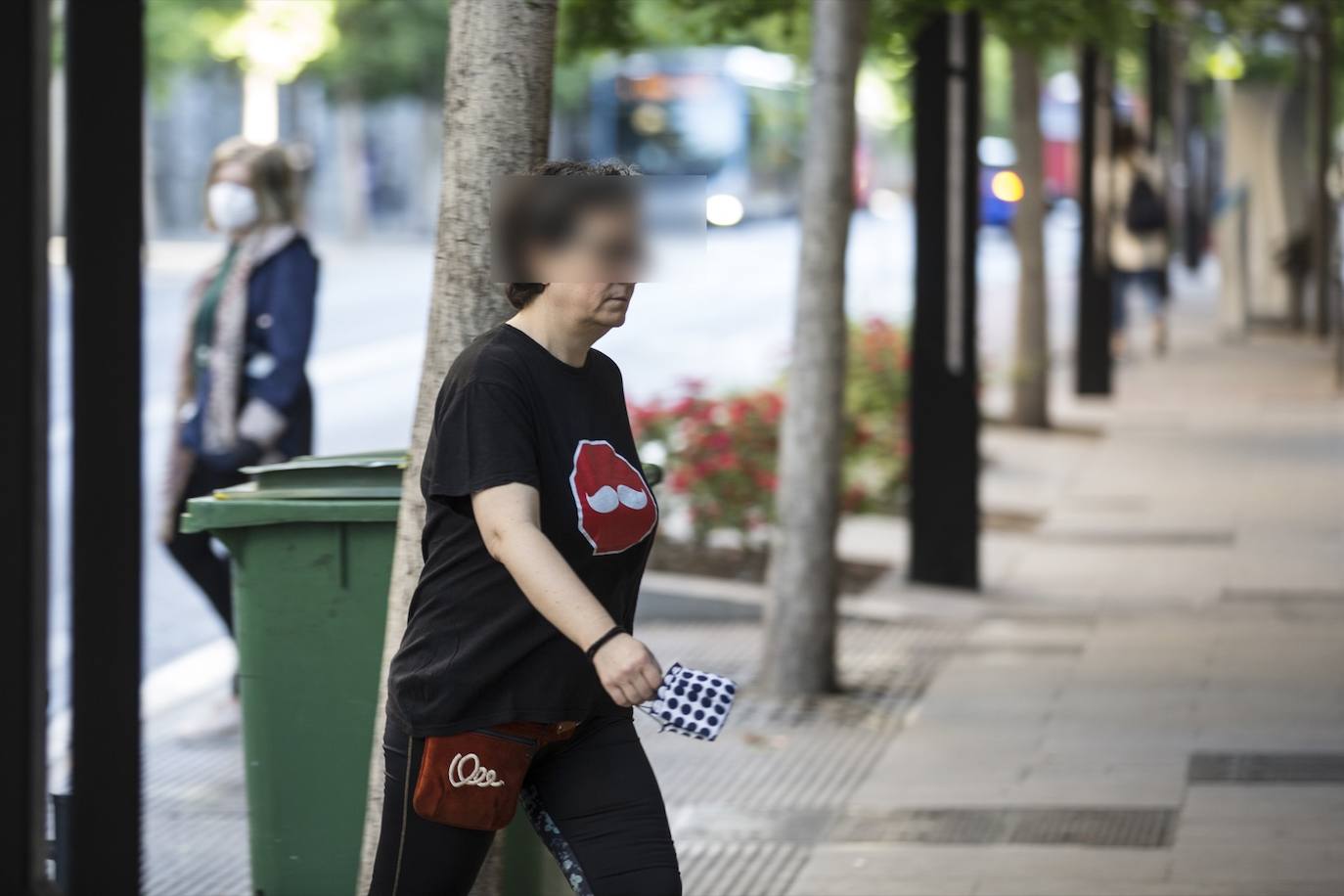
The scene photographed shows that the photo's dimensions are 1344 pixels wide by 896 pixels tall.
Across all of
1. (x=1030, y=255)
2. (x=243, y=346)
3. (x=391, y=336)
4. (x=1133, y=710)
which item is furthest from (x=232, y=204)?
(x=391, y=336)

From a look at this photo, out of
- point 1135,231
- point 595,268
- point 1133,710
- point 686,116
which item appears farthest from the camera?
point 686,116

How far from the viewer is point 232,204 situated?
22.7ft

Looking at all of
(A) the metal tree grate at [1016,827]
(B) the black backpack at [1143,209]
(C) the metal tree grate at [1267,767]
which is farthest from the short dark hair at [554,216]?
(B) the black backpack at [1143,209]

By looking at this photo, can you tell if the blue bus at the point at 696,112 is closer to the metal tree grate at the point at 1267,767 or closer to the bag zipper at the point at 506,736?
the metal tree grate at the point at 1267,767

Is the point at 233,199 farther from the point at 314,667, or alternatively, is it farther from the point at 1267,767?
the point at 1267,767

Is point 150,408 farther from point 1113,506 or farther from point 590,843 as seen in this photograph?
point 590,843

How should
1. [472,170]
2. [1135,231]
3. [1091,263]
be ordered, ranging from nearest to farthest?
[472,170]
[1091,263]
[1135,231]

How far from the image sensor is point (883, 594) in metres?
9.48

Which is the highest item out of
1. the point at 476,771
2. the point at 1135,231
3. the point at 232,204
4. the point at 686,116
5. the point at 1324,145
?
the point at 686,116

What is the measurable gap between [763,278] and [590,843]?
31.3 m

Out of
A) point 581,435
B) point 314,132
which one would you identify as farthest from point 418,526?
point 314,132

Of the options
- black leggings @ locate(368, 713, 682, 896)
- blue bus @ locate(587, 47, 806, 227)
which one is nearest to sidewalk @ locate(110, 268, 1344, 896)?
black leggings @ locate(368, 713, 682, 896)
